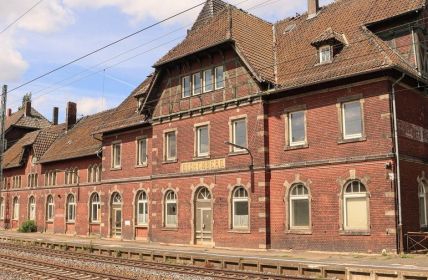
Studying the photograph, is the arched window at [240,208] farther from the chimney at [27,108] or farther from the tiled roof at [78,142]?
the chimney at [27,108]

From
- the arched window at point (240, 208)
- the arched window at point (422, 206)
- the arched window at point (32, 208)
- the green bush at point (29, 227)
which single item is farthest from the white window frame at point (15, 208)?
the arched window at point (422, 206)

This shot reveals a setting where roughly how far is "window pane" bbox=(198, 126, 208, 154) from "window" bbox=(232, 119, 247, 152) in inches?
80.0

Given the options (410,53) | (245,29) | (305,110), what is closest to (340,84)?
(305,110)

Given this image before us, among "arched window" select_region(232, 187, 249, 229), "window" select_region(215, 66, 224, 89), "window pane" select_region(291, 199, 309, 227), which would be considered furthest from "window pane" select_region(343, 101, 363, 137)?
"window" select_region(215, 66, 224, 89)

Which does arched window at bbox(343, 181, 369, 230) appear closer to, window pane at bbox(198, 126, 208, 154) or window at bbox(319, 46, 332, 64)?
window at bbox(319, 46, 332, 64)

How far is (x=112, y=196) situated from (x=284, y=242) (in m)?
14.8

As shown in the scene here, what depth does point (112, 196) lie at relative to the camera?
3288 cm

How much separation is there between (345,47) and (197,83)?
8321 millimetres

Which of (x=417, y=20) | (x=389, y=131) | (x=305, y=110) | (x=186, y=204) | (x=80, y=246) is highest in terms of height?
(x=417, y=20)

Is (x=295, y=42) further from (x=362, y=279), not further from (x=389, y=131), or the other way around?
(x=362, y=279)

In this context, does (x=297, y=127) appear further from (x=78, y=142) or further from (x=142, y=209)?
(x=78, y=142)

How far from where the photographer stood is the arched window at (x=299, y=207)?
21728 mm

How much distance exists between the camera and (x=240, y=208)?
23.9m

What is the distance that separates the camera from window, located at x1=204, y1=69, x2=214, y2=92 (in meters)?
25.8
